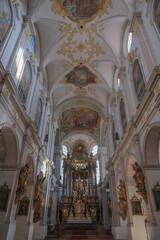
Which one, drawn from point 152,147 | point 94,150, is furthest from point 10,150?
point 94,150

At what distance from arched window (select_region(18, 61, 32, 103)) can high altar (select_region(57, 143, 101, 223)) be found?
1483 cm

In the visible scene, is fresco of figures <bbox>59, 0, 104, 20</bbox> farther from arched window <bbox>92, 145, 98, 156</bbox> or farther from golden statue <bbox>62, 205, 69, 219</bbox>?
golden statue <bbox>62, 205, 69, 219</bbox>

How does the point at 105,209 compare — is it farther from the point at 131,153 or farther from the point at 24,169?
the point at 24,169

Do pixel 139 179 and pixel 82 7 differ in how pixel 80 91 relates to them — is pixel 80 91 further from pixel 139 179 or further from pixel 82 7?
pixel 139 179

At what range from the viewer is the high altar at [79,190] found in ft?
70.8

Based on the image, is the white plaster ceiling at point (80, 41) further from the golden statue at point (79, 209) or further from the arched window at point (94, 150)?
the golden statue at point (79, 209)

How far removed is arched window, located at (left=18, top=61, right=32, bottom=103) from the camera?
9570mm

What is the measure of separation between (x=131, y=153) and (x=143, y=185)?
241 cm

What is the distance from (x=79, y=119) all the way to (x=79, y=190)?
9.91m

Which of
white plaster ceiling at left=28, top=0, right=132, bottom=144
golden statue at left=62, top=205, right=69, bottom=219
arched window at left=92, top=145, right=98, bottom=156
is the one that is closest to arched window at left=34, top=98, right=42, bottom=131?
white plaster ceiling at left=28, top=0, right=132, bottom=144

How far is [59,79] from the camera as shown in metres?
16.3

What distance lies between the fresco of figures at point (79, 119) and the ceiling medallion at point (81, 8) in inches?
459

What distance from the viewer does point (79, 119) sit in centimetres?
2406

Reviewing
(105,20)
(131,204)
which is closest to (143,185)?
(131,204)
